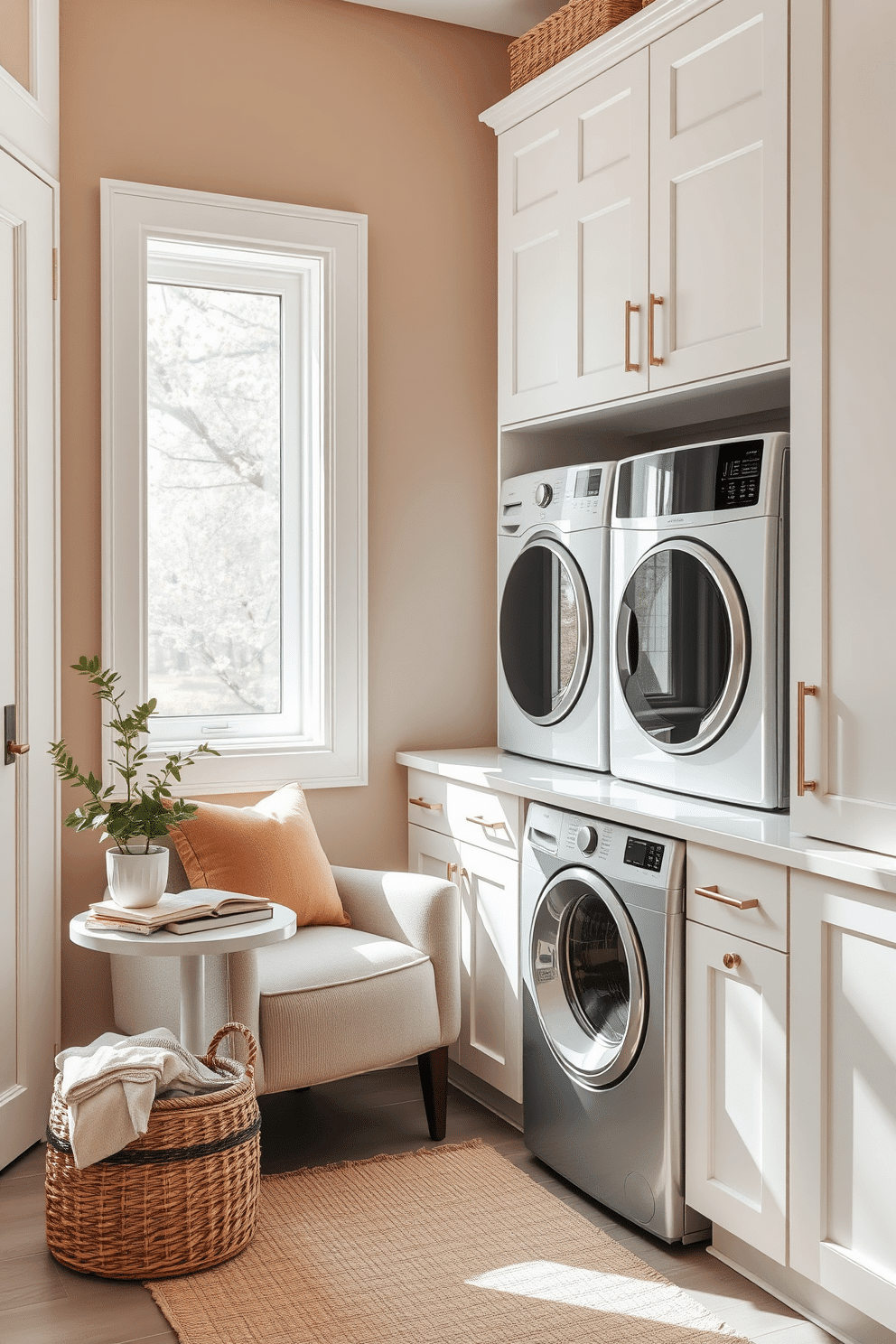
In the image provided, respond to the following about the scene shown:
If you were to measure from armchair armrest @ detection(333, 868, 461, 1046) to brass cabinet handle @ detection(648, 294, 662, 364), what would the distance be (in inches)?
49.7

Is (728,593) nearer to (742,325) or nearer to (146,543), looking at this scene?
(742,325)

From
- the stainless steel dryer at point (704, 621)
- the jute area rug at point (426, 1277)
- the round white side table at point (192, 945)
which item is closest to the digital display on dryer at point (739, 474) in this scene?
the stainless steel dryer at point (704, 621)

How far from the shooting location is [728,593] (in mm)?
2303

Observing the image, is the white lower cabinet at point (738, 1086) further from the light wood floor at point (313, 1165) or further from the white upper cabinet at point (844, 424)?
the white upper cabinet at point (844, 424)

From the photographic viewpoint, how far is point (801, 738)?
6.72 ft

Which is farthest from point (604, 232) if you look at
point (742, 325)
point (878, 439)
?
point (878, 439)

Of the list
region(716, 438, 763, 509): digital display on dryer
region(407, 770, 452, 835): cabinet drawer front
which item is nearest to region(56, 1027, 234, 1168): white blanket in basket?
region(407, 770, 452, 835): cabinet drawer front

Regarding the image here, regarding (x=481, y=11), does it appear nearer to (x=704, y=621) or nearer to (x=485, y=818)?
(x=704, y=621)

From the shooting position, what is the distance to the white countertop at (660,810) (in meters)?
1.89

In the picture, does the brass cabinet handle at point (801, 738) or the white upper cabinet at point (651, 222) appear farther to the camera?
the white upper cabinet at point (651, 222)

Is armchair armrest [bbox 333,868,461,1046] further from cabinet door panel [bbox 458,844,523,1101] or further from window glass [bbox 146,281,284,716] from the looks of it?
window glass [bbox 146,281,284,716]

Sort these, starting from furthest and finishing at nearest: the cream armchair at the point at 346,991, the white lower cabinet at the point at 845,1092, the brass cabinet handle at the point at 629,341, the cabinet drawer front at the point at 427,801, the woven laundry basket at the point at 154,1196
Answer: the cabinet drawer front at the point at 427,801, the brass cabinet handle at the point at 629,341, the cream armchair at the point at 346,991, the woven laundry basket at the point at 154,1196, the white lower cabinet at the point at 845,1092

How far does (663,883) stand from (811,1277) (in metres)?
0.68

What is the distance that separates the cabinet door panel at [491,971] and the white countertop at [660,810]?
20 centimetres
